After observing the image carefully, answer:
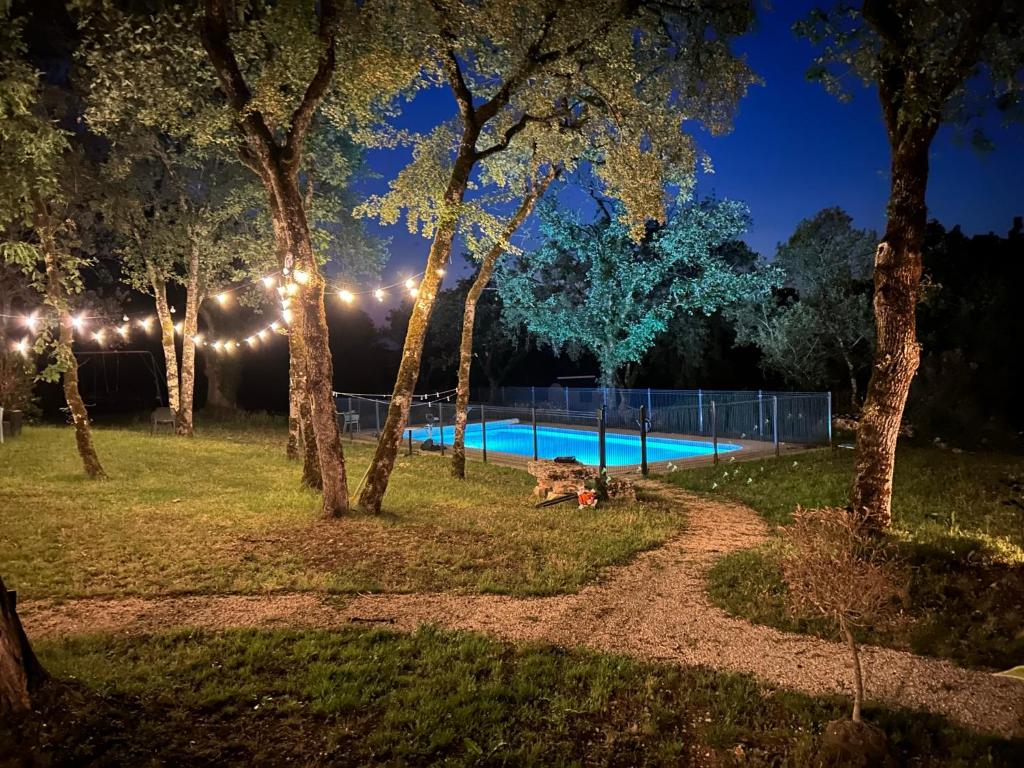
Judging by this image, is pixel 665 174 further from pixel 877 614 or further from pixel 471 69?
pixel 877 614

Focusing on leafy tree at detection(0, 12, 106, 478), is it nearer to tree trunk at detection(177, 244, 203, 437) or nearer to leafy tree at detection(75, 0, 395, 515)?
leafy tree at detection(75, 0, 395, 515)

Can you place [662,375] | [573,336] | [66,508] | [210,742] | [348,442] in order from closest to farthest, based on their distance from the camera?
[210,742], [66,508], [348,442], [573,336], [662,375]

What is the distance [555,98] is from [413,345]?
430cm

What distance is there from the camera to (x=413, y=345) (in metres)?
8.62

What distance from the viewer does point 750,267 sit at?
975 inches

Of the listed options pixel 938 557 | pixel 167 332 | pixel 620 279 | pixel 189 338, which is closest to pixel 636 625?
pixel 938 557

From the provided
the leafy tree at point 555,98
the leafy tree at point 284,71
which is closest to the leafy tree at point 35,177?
the leafy tree at point 284,71

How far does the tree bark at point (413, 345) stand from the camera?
27.9ft

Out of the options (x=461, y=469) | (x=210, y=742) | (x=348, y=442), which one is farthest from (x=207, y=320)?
(x=210, y=742)

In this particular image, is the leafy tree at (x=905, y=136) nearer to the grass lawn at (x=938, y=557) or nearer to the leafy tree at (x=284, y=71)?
the grass lawn at (x=938, y=557)

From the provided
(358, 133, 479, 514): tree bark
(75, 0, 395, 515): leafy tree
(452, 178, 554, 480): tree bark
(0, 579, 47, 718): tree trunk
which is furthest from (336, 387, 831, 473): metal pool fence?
(0, 579, 47, 718): tree trunk

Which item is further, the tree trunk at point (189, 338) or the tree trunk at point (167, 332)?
the tree trunk at point (167, 332)

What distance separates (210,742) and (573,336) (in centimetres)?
2085

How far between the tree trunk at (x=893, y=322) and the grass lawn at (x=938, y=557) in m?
0.64
